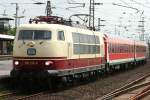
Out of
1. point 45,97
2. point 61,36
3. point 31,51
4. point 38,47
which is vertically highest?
point 61,36

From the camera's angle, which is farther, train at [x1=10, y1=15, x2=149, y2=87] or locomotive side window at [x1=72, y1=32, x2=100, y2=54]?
locomotive side window at [x1=72, y1=32, x2=100, y2=54]

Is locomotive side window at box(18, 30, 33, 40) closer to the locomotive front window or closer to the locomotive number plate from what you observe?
the locomotive front window

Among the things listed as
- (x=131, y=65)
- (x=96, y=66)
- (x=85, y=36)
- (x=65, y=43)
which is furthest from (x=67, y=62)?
(x=131, y=65)

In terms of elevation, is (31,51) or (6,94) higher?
(31,51)

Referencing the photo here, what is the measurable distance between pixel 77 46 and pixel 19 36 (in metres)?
3.13

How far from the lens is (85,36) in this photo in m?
23.7

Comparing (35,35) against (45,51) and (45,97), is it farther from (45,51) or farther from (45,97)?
(45,97)

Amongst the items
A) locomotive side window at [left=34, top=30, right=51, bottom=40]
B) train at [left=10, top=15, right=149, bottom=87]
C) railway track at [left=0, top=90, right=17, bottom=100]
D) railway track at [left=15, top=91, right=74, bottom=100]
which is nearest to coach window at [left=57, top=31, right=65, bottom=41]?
train at [left=10, top=15, right=149, bottom=87]

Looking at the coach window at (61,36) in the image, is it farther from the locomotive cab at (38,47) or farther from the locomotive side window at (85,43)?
the locomotive side window at (85,43)

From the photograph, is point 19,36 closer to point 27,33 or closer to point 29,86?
point 27,33

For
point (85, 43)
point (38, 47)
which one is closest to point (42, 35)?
point (38, 47)

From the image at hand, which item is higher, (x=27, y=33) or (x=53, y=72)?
(x=27, y=33)

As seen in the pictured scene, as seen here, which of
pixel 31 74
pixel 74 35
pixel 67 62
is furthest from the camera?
pixel 74 35

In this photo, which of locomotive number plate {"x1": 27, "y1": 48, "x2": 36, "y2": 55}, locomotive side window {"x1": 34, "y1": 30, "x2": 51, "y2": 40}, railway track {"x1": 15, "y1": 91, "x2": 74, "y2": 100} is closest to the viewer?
railway track {"x1": 15, "y1": 91, "x2": 74, "y2": 100}
